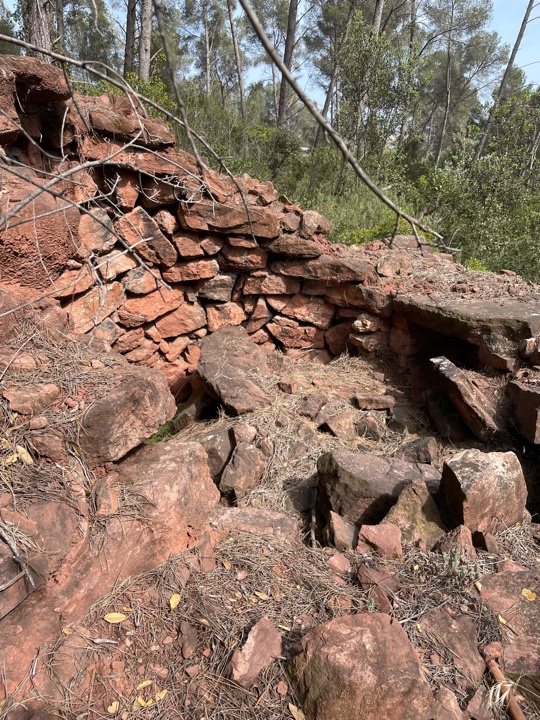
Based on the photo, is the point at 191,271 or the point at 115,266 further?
the point at 191,271

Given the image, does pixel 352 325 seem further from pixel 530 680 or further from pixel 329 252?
pixel 530 680

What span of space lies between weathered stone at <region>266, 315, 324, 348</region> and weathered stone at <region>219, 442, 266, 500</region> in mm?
2110

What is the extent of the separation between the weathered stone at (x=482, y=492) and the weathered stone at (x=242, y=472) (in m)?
1.24

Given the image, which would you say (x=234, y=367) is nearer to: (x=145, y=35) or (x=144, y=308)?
(x=144, y=308)

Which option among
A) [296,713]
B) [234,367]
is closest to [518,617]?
[296,713]

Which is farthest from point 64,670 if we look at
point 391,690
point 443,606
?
point 443,606

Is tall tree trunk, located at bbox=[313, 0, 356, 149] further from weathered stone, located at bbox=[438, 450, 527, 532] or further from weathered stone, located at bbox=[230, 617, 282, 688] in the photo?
weathered stone, located at bbox=[230, 617, 282, 688]

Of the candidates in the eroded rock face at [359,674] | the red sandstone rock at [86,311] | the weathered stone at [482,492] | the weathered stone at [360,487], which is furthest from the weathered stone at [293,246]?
the eroded rock face at [359,674]

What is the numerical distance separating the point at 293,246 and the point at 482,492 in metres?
3.14

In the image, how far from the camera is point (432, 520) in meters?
2.50

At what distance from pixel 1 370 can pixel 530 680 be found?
2.77 m

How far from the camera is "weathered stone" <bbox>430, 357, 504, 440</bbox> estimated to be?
3242 mm

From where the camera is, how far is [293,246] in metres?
4.72

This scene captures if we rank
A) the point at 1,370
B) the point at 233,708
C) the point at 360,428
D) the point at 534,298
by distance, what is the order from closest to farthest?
1. the point at 233,708
2. the point at 1,370
3. the point at 360,428
4. the point at 534,298
